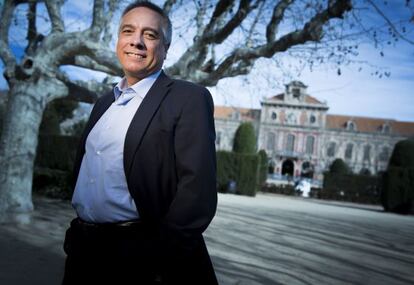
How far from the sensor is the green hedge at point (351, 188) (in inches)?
1040

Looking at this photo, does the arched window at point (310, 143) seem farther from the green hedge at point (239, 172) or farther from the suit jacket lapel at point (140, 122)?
the suit jacket lapel at point (140, 122)

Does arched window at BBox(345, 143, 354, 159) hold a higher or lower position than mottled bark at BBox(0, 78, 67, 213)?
higher

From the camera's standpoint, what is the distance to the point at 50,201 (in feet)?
34.0

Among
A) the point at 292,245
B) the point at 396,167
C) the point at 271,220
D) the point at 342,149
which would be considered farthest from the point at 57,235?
the point at 342,149

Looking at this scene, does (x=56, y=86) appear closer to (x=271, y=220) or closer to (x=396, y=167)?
(x=271, y=220)

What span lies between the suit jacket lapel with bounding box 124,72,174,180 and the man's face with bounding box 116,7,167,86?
0.56 feet

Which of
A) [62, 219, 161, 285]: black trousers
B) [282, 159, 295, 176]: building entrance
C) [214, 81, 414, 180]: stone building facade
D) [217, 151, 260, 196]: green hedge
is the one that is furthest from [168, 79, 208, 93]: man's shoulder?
[282, 159, 295, 176]: building entrance

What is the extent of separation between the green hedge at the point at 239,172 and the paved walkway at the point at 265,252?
35.4 feet

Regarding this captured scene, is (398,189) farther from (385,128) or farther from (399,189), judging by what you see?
(385,128)

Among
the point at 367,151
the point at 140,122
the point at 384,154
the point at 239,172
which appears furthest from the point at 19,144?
the point at 367,151

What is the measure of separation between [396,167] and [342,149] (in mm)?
45678

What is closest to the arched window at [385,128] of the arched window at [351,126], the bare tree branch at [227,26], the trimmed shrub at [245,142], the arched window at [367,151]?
the arched window at [367,151]

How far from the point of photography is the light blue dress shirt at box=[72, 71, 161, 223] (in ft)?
5.25

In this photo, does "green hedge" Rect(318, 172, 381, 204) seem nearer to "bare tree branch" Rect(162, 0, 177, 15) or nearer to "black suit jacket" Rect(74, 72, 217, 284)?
"bare tree branch" Rect(162, 0, 177, 15)
